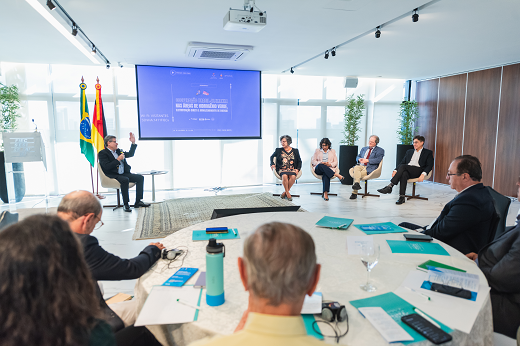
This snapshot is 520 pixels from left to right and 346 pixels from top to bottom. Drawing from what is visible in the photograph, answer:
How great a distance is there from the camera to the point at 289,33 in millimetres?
4594

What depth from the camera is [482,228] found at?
2.27 meters

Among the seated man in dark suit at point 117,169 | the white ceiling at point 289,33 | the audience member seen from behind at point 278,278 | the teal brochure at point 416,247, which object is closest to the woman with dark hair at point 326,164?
the white ceiling at point 289,33

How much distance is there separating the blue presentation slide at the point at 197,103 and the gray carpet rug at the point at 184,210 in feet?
5.28

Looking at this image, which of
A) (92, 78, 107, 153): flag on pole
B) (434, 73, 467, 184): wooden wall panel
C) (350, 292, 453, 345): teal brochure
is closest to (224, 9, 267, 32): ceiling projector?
(350, 292, 453, 345): teal brochure

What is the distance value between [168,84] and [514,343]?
6655 millimetres

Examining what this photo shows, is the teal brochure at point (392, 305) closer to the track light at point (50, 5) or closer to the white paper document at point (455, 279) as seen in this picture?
the white paper document at point (455, 279)

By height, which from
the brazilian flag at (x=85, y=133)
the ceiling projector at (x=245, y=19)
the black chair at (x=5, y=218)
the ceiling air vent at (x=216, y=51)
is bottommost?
the black chair at (x=5, y=218)

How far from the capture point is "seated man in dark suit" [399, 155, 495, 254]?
2250 millimetres

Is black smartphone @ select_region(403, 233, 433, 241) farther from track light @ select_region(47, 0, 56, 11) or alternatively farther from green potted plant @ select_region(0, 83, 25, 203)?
green potted plant @ select_region(0, 83, 25, 203)

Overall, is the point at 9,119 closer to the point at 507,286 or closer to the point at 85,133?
the point at 85,133

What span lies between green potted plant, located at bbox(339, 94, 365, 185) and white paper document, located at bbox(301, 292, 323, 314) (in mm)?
7014

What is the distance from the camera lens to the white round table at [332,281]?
3.66 feet

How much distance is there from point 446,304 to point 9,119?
7439 mm

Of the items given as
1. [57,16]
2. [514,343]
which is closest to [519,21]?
[514,343]
